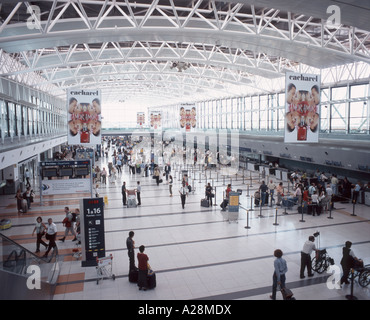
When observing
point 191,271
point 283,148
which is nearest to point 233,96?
point 283,148

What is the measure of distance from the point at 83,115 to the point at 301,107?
370 inches

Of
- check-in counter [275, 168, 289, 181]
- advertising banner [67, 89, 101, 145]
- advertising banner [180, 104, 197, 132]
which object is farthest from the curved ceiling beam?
advertising banner [180, 104, 197, 132]

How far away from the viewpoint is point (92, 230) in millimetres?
9102

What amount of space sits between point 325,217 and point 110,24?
14561mm

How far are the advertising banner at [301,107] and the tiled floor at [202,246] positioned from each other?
3.81m

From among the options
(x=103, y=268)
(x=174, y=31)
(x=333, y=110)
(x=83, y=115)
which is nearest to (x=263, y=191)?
(x=174, y=31)

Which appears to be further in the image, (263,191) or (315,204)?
(263,191)

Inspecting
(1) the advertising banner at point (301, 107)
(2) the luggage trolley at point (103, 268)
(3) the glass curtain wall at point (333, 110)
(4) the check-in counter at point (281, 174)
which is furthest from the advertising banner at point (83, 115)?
(3) the glass curtain wall at point (333, 110)

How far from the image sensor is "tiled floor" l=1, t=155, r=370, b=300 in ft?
25.7

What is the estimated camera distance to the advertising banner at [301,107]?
12125 mm

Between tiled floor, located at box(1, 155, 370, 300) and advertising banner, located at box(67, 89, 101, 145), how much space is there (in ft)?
12.6

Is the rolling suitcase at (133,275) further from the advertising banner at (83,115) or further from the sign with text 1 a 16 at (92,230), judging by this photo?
the advertising banner at (83,115)

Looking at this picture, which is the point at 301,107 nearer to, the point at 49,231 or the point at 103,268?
the point at 103,268

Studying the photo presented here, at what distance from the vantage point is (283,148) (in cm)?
2631
